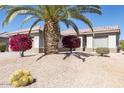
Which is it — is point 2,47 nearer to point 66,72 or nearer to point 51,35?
point 51,35

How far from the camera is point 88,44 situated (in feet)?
95.6

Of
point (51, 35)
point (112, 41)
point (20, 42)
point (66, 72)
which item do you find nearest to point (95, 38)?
point (112, 41)

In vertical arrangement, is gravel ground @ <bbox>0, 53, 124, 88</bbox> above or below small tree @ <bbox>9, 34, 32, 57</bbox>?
below

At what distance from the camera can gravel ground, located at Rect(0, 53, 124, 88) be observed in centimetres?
924

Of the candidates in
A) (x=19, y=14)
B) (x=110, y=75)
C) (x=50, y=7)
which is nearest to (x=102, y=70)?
(x=110, y=75)

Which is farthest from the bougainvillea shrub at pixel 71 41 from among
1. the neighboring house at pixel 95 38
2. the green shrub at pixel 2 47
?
the green shrub at pixel 2 47

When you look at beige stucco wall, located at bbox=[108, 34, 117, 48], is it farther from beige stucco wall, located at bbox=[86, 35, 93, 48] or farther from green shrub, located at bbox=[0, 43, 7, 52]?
green shrub, located at bbox=[0, 43, 7, 52]

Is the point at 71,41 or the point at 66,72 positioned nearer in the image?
the point at 66,72

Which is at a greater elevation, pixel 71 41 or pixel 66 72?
pixel 71 41

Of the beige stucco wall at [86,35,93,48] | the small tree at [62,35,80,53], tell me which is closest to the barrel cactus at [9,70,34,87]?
the small tree at [62,35,80,53]

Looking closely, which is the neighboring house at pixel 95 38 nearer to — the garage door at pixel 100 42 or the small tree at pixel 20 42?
the garage door at pixel 100 42

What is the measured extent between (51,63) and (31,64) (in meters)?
0.95

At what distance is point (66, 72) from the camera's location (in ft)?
34.0
